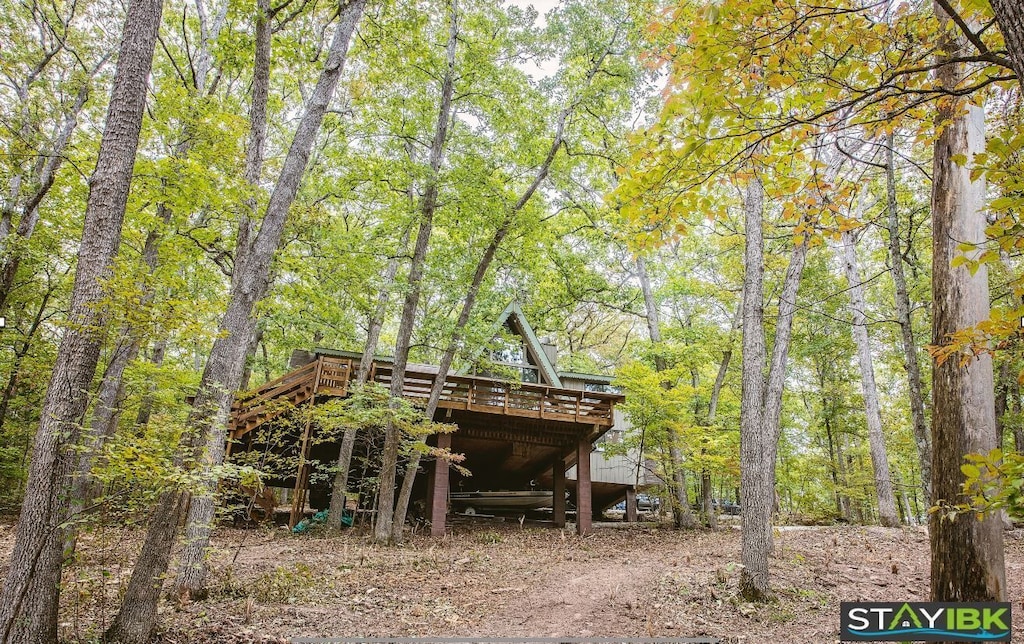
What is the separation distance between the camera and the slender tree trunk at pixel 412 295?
11680 mm

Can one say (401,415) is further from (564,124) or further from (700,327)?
(700,327)

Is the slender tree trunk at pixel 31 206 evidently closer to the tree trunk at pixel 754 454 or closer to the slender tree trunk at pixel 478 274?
the slender tree trunk at pixel 478 274

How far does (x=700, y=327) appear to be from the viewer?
60.9 ft

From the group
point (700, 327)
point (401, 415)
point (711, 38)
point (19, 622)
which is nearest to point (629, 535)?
point (700, 327)

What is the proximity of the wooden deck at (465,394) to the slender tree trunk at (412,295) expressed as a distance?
6.21 feet

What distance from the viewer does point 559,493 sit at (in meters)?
16.7

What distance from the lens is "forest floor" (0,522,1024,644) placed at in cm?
606

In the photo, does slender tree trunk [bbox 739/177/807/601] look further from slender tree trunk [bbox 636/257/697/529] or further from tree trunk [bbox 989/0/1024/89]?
slender tree trunk [bbox 636/257/697/529]

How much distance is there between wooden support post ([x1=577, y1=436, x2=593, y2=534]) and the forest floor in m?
3.00

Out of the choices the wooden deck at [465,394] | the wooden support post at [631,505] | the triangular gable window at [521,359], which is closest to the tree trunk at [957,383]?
the wooden deck at [465,394]

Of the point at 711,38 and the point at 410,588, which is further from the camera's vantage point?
the point at 410,588

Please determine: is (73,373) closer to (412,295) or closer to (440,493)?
(412,295)

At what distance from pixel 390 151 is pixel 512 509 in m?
13.2

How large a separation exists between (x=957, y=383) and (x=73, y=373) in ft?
23.6
